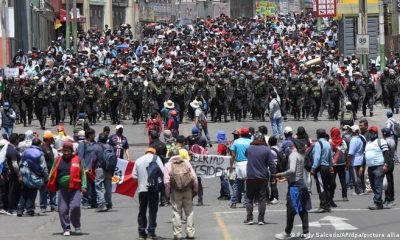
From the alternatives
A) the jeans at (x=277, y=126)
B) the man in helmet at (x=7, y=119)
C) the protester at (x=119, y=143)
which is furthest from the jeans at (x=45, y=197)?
the jeans at (x=277, y=126)

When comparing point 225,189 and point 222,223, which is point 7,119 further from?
point 222,223

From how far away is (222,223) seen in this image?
77.7 ft

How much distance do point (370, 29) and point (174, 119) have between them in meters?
31.2

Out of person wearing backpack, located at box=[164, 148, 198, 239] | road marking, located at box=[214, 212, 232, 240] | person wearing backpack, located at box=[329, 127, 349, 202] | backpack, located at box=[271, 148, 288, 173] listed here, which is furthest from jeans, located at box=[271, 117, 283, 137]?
person wearing backpack, located at box=[164, 148, 198, 239]

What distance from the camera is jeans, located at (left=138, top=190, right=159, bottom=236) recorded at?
21625 millimetres

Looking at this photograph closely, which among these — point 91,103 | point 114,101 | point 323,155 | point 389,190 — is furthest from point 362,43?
point 323,155

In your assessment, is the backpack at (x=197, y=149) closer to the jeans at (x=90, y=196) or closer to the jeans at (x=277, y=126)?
the jeans at (x=90, y=196)

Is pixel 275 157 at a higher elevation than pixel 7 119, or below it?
below

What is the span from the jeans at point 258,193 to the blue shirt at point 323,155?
2225 mm

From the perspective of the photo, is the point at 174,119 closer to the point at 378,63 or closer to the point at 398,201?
the point at 398,201

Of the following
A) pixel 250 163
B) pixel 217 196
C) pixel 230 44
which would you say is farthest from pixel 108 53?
pixel 250 163

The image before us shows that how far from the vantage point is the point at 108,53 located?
58.9m

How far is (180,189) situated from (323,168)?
15.8ft

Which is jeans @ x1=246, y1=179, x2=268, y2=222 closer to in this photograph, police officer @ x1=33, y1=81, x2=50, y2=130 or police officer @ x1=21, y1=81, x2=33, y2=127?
police officer @ x1=33, y1=81, x2=50, y2=130
